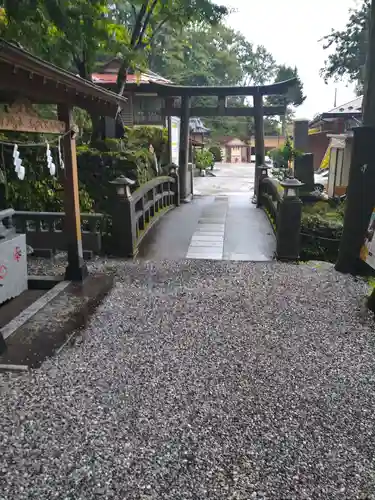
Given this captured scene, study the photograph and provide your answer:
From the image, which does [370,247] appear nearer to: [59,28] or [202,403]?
[202,403]

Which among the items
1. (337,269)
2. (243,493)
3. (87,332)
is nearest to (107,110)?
(87,332)

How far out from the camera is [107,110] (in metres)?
6.05

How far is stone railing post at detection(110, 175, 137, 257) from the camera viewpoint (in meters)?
7.24

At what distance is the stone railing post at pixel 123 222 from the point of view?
7.24 metres

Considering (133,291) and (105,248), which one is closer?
(133,291)

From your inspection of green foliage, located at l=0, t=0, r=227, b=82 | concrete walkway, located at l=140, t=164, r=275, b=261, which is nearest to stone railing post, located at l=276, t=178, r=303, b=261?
concrete walkway, located at l=140, t=164, r=275, b=261

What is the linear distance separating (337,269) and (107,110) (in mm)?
4366

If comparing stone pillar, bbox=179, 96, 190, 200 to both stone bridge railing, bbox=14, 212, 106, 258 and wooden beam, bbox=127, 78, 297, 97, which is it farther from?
stone bridge railing, bbox=14, 212, 106, 258

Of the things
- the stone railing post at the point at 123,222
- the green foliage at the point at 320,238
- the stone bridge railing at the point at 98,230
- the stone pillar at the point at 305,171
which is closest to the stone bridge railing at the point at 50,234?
the stone bridge railing at the point at 98,230

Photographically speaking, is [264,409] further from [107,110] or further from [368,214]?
[107,110]

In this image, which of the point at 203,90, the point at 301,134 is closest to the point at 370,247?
the point at 203,90

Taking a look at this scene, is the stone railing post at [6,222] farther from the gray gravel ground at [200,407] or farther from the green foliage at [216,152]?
the green foliage at [216,152]

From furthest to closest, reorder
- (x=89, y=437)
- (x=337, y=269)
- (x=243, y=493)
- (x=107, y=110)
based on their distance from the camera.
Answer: (x=337, y=269) → (x=107, y=110) → (x=89, y=437) → (x=243, y=493)

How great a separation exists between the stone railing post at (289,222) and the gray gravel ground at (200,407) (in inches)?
79.1
